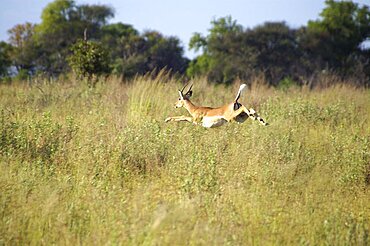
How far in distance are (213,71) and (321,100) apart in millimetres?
19360

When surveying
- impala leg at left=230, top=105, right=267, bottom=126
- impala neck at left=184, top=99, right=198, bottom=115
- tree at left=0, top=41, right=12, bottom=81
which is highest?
impala leg at left=230, top=105, right=267, bottom=126

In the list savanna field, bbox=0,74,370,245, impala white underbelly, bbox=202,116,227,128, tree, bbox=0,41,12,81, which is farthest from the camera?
tree, bbox=0,41,12,81

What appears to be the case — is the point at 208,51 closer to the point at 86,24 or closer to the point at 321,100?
the point at 86,24

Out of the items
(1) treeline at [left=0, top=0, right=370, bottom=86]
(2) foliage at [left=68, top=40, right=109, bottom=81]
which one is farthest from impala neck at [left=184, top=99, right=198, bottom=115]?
(1) treeline at [left=0, top=0, right=370, bottom=86]

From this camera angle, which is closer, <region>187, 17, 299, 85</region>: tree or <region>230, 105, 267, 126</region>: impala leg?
<region>230, 105, 267, 126</region>: impala leg

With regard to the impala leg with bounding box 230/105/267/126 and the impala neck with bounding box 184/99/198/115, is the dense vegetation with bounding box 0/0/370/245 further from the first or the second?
the impala neck with bounding box 184/99/198/115

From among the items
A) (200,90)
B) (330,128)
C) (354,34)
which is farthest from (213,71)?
(330,128)

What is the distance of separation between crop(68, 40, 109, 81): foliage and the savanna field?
4585 mm

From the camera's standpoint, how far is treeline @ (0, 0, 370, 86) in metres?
30.9

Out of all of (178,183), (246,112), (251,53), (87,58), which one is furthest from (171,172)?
(251,53)

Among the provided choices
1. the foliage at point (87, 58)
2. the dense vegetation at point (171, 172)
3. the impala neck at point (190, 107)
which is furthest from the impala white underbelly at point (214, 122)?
the foliage at point (87, 58)

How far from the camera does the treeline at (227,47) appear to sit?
30938 millimetres

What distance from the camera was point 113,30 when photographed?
38.9 metres

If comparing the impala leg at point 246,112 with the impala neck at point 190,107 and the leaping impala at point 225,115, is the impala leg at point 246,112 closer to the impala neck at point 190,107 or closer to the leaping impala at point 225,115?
the leaping impala at point 225,115
